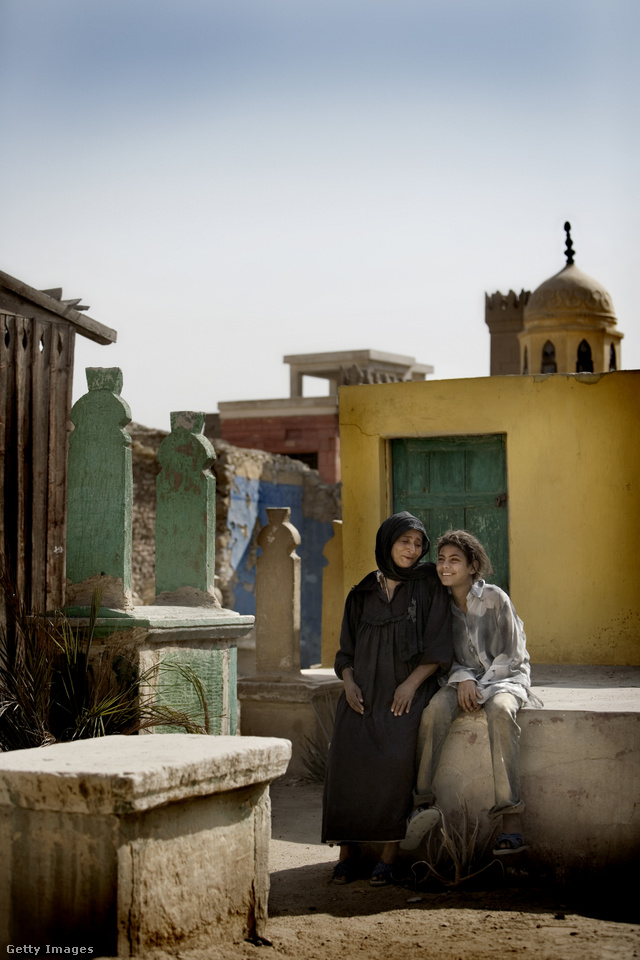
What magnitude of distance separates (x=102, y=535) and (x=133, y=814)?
2.54 metres

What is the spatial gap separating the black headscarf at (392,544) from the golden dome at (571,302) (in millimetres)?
13977

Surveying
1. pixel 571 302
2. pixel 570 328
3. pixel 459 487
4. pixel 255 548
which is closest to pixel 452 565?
pixel 459 487

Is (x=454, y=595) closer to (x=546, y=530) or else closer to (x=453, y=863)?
(x=453, y=863)

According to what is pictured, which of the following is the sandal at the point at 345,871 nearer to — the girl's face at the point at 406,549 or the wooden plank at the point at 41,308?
the girl's face at the point at 406,549

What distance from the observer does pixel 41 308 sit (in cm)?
719

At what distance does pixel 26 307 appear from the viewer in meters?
7.12

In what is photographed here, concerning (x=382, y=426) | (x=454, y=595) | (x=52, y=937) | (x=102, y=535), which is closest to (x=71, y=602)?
(x=102, y=535)

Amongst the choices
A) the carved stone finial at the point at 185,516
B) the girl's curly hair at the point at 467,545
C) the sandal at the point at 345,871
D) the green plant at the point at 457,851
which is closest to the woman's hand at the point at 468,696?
the green plant at the point at 457,851

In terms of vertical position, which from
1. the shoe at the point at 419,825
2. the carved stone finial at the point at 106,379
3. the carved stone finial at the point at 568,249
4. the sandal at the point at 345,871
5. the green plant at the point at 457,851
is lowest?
the sandal at the point at 345,871

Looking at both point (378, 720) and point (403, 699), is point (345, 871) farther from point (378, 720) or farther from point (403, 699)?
point (403, 699)

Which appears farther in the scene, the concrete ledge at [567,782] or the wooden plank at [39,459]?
the wooden plank at [39,459]

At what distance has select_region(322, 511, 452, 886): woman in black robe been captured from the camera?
15.4 ft

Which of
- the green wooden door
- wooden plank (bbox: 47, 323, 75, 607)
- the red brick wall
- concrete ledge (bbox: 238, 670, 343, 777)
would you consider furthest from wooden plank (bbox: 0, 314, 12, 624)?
the red brick wall

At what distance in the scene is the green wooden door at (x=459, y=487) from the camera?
8695 mm
